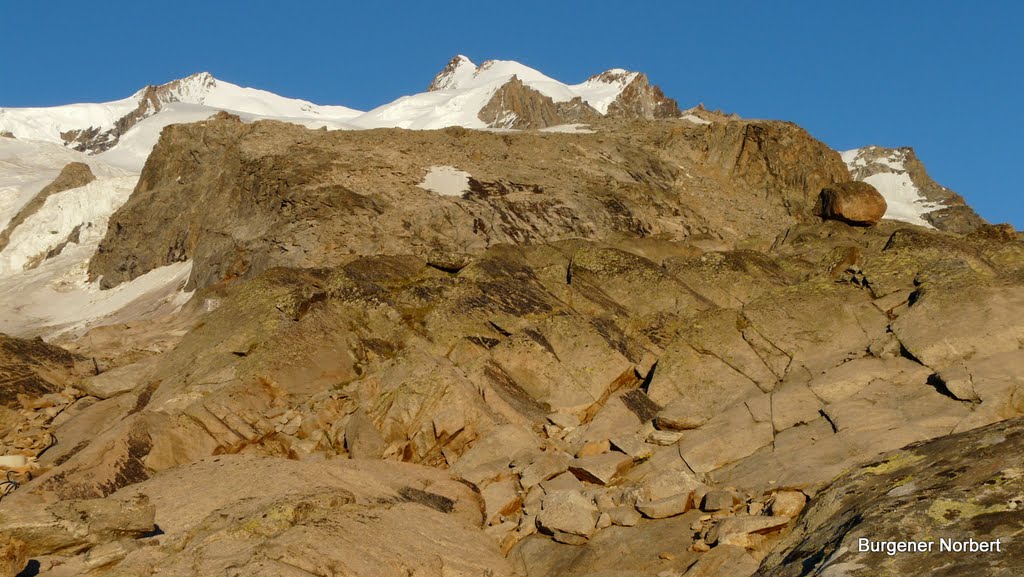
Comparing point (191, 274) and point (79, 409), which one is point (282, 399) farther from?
point (191, 274)

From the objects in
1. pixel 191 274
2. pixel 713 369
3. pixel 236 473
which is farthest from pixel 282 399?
pixel 191 274

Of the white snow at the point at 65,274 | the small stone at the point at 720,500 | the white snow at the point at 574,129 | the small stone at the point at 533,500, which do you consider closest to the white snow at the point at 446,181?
the white snow at the point at 65,274

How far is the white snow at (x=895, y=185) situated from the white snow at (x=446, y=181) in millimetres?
53651

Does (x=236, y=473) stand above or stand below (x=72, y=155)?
below

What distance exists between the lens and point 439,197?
42562 mm

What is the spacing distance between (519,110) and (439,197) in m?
129

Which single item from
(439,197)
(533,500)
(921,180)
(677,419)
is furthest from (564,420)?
(921,180)

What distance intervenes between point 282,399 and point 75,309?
36.2 m

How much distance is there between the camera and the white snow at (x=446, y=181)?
43.4m

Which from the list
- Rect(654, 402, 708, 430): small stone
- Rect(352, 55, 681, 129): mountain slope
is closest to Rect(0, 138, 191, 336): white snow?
Rect(654, 402, 708, 430): small stone

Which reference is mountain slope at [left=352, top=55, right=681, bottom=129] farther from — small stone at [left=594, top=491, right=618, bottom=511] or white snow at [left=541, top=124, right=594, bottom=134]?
small stone at [left=594, top=491, right=618, bottom=511]

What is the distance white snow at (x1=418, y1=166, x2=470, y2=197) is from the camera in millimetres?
43406

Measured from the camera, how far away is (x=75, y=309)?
2250 inches

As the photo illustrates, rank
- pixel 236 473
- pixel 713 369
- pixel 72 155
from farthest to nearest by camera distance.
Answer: pixel 72 155 → pixel 713 369 → pixel 236 473
